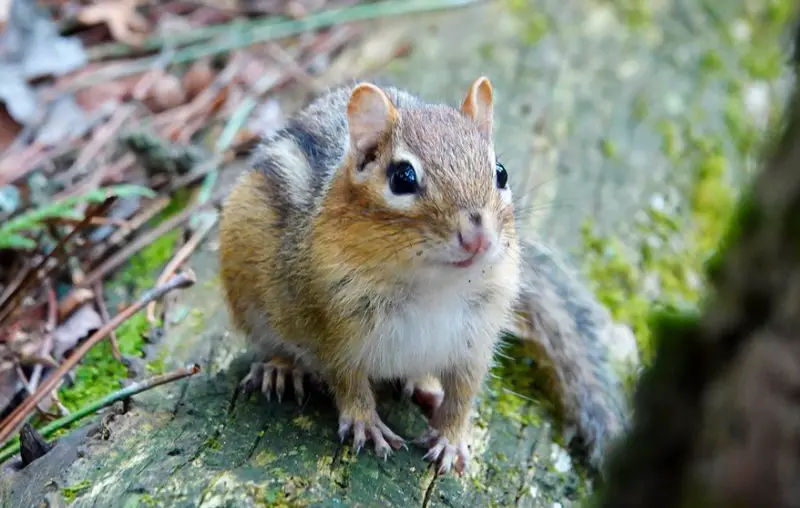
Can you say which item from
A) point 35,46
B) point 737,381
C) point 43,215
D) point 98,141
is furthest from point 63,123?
point 737,381

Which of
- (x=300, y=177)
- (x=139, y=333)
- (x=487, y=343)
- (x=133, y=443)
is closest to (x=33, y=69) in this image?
(x=139, y=333)

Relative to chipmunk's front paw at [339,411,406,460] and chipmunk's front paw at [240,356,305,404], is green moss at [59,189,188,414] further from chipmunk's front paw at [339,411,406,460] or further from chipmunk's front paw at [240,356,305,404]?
chipmunk's front paw at [339,411,406,460]

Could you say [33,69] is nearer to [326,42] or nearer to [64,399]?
[326,42]

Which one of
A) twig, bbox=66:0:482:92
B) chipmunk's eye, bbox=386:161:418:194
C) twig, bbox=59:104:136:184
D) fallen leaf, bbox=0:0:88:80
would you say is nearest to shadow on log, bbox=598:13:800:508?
chipmunk's eye, bbox=386:161:418:194

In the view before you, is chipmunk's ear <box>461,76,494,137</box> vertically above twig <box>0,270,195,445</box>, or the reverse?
chipmunk's ear <box>461,76,494,137</box>

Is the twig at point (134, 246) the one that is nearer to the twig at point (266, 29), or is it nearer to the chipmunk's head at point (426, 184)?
the twig at point (266, 29)

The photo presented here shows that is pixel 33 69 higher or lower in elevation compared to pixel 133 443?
higher

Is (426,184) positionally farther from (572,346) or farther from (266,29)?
(266,29)
